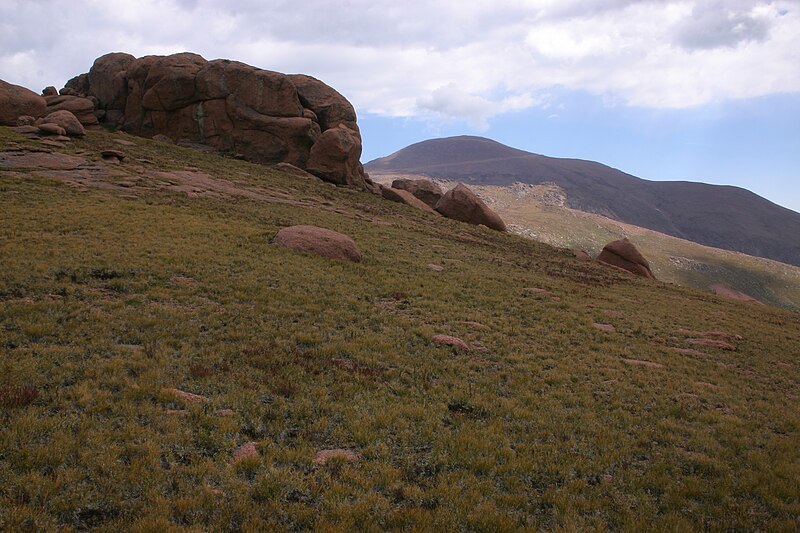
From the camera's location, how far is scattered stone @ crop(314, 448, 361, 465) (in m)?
10.5

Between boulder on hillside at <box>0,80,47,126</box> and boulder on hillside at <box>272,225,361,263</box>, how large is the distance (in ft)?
167

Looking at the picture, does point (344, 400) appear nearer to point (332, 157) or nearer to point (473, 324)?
point (473, 324)

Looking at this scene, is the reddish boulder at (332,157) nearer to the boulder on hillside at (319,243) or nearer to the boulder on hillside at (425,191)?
the boulder on hillside at (425,191)

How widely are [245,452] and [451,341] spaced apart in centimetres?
1135

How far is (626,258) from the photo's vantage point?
59312 mm

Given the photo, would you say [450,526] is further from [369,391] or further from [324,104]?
[324,104]

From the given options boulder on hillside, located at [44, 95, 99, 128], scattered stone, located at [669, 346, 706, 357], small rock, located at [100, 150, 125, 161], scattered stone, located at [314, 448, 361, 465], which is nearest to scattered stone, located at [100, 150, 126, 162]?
small rock, located at [100, 150, 125, 161]

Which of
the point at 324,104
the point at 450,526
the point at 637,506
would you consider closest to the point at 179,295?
the point at 450,526

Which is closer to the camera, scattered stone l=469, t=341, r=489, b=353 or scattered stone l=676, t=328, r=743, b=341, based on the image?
scattered stone l=469, t=341, r=489, b=353

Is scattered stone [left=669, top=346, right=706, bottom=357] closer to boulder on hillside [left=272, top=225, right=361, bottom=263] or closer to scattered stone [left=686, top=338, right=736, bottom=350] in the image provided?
scattered stone [left=686, top=338, right=736, bottom=350]

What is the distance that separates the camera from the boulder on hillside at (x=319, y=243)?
32234 mm

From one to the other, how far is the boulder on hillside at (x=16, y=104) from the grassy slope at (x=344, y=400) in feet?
133

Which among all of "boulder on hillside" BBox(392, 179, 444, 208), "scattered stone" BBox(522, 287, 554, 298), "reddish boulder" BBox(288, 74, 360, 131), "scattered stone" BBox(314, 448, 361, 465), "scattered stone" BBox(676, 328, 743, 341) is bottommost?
"scattered stone" BBox(314, 448, 361, 465)

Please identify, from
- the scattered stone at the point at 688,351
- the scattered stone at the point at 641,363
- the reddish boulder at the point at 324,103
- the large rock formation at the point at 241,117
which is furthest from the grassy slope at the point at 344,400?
the reddish boulder at the point at 324,103
